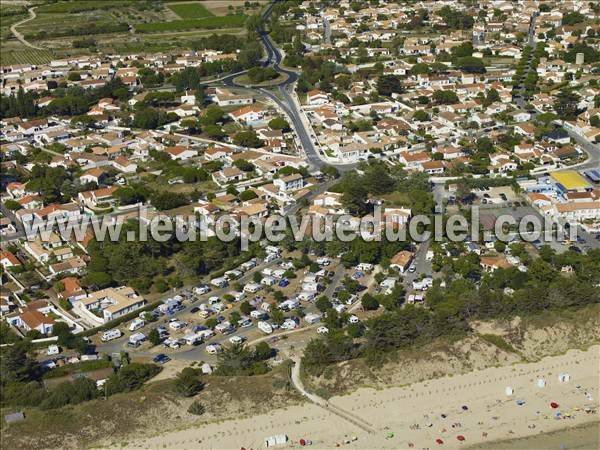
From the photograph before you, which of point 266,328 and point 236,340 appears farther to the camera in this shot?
point 266,328

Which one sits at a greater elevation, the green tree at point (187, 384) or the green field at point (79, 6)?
the green field at point (79, 6)

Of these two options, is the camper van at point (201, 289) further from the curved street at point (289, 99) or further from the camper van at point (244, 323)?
the curved street at point (289, 99)

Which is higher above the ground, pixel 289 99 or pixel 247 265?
Answer: pixel 289 99

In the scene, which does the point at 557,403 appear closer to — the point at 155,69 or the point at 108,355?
the point at 108,355

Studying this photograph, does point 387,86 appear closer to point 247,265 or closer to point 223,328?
point 247,265

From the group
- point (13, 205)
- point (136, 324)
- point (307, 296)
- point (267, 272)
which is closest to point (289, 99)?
point (13, 205)

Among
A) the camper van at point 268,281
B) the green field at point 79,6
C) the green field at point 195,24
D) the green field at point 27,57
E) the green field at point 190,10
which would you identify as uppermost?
the green field at point 79,6

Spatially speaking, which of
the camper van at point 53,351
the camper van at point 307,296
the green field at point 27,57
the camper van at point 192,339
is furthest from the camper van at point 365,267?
the green field at point 27,57
